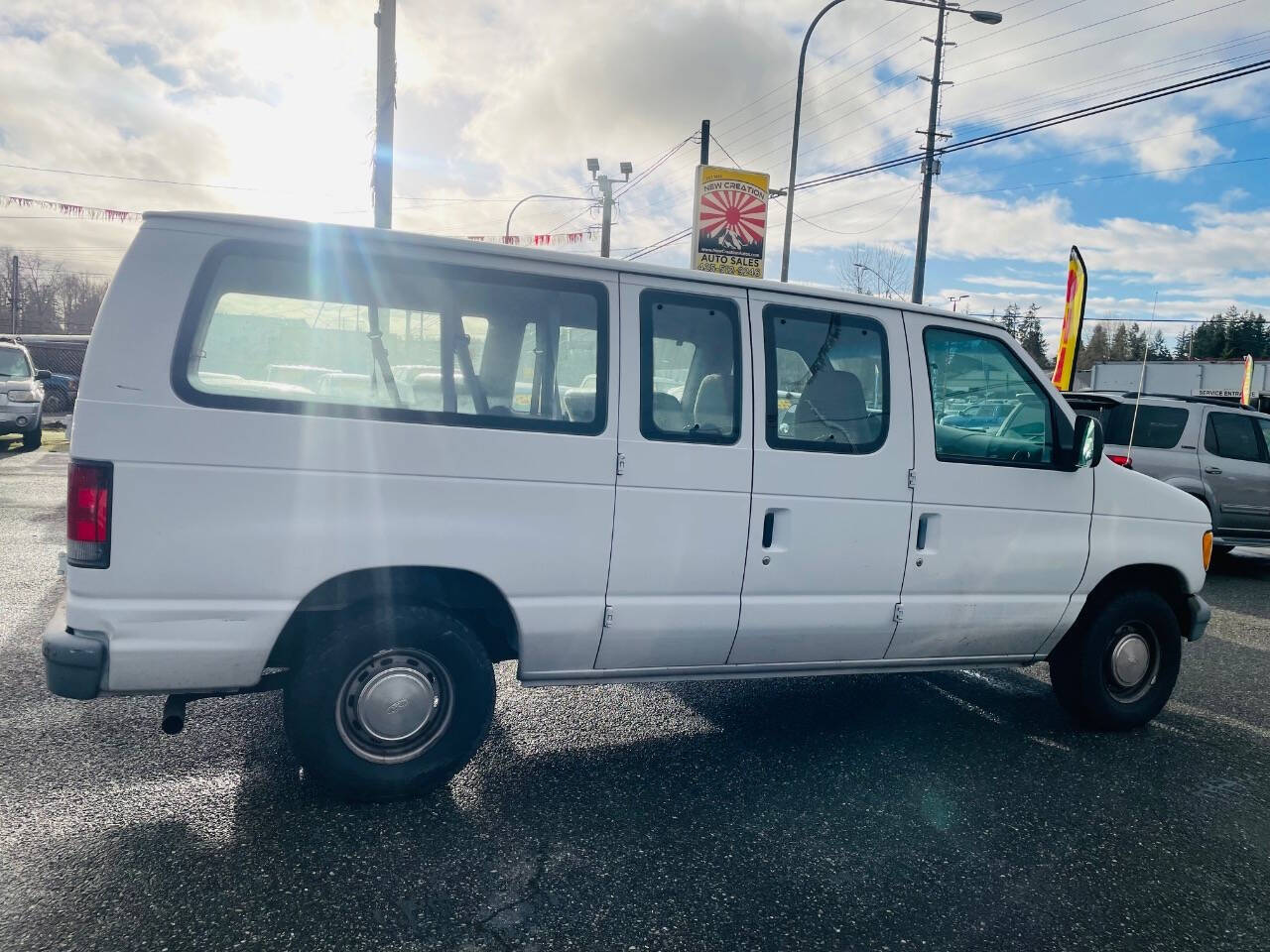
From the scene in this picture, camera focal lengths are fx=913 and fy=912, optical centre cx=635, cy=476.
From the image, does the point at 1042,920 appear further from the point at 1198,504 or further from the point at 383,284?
the point at 383,284

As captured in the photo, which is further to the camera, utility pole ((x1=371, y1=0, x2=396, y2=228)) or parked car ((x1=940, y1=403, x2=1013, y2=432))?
utility pole ((x1=371, y1=0, x2=396, y2=228))

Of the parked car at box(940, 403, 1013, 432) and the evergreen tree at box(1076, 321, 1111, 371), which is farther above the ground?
the evergreen tree at box(1076, 321, 1111, 371)

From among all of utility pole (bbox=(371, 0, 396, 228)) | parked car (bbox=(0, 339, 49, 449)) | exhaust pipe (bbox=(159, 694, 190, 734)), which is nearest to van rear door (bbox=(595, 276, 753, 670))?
exhaust pipe (bbox=(159, 694, 190, 734))

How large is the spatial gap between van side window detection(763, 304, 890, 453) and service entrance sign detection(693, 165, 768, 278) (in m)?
10.4

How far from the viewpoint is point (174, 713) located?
3391 mm

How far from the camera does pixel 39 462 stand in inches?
594

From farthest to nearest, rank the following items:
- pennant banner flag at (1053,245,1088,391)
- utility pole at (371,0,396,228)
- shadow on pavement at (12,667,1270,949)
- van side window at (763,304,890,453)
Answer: pennant banner flag at (1053,245,1088,391) < utility pole at (371,0,396,228) < van side window at (763,304,890,453) < shadow on pavement at (12,667,1270,949)

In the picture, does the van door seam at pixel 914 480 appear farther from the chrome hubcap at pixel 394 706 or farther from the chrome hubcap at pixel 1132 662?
the chrome hubcap at pixel 394 706

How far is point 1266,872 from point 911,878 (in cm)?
139

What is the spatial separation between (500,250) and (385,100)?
343 inches

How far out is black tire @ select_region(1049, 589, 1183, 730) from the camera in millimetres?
4723

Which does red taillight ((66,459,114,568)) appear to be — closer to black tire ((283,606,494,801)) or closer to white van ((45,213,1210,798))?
white van ((45,213,1210,798))

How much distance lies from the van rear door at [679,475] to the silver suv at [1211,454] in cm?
770

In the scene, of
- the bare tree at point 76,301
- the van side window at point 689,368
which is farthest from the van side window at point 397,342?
the bare tree at point 76,301
